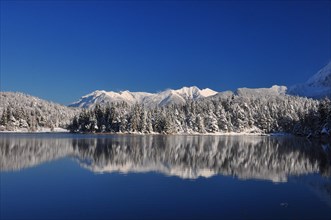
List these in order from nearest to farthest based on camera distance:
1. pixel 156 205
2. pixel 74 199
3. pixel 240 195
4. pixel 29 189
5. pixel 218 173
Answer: pixel 156 205, pixel 74 199, pixel 240 195, pixel 29 189, pixel 218 173

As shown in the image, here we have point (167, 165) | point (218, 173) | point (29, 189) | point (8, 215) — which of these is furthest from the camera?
point (167, 165)

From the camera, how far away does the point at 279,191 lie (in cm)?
3697

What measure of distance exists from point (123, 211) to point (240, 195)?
38.1 feet

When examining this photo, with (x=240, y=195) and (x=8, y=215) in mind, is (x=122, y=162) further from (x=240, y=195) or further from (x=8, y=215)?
(x=8, y=215)

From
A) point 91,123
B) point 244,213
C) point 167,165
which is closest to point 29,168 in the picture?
point 167,165

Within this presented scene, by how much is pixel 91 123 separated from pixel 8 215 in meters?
173

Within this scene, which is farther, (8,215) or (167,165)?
(167,165)

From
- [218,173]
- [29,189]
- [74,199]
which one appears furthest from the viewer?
[218,173]

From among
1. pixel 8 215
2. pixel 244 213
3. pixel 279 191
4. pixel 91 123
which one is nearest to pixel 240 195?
pixel 279 191

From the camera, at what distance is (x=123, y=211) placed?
93.3ft

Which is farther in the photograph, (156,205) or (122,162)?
(122,162)

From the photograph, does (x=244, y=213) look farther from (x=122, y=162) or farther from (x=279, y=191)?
(x=122, y=162)

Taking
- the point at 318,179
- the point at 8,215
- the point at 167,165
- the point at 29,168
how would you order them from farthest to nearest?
1. the point at 167,165
2. the point at 29,168
3. the point at 318,179
4. the point at 8,215

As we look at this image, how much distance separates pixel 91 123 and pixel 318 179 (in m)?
164
